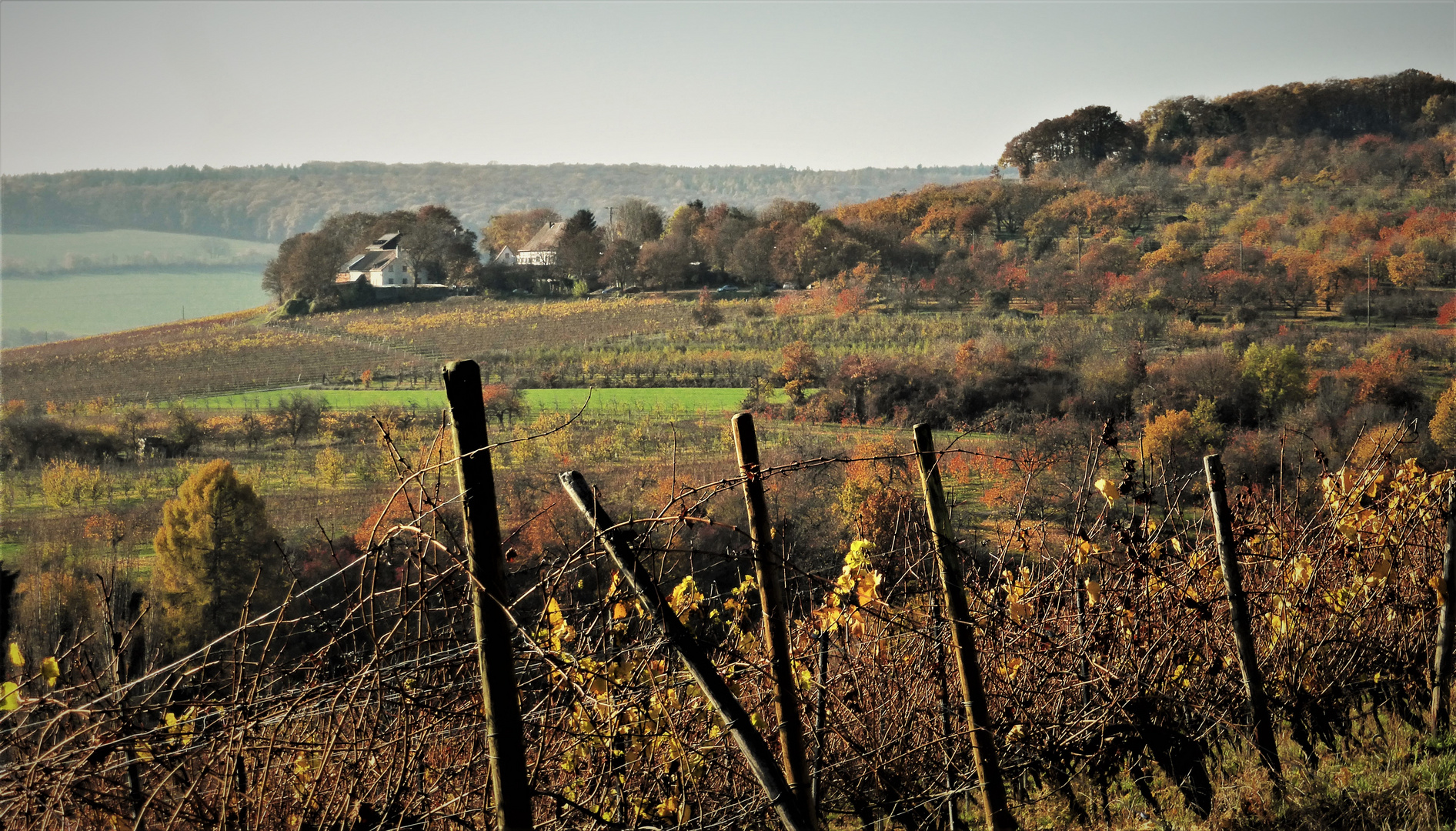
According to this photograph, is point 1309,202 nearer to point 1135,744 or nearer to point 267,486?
point 267,486

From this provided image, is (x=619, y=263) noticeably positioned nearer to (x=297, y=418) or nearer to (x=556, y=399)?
(x=556, y=399)

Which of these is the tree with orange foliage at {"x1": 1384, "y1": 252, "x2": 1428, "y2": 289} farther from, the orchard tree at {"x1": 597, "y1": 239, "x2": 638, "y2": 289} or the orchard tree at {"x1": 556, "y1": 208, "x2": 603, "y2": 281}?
the orchard tree at {"x1": 556, "y1": 208, "x2": 603, "y2": 281}

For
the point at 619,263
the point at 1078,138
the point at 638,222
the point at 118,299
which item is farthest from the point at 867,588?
the point at 1078,138

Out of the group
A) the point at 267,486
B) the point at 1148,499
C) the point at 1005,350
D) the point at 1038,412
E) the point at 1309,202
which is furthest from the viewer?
the point at 1309,202

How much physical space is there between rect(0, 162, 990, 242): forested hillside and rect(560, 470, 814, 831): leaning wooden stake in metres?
52.3

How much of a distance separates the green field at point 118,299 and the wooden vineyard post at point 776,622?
47.2 meters

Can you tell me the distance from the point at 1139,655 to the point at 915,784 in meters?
0.75

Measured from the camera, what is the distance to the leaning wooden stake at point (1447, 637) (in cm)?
303

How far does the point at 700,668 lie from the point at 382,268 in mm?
44924

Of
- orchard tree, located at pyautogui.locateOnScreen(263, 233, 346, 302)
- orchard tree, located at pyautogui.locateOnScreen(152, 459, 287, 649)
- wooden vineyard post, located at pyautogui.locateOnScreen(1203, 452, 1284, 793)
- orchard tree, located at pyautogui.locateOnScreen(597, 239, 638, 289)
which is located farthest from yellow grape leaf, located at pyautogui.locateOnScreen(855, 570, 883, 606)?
orchard tree, located at pyautogui.locateOnScreen(263, 233, 346, 302)

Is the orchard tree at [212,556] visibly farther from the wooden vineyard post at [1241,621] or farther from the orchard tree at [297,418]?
the wooden vineyard post at [1241,621]

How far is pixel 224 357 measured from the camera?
37.4 metres

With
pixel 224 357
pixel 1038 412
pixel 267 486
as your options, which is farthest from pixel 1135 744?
pixel 224 357

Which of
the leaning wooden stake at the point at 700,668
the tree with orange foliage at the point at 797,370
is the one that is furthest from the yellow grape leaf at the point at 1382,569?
the tree with orange foliage at the point at 797,370
